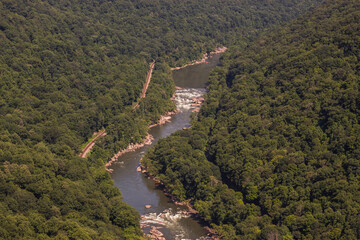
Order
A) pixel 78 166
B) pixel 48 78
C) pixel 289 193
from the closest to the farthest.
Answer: pixel 289 193 < pixel 78 166 < pixel 48 78

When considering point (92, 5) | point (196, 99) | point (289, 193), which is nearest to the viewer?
point (289, 193)

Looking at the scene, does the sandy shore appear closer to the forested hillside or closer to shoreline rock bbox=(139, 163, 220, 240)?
shoreline rock bbox=(139, 163, 220, 240)

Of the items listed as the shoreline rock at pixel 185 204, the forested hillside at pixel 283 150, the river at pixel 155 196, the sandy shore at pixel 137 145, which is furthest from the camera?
the sandy shore at pixel 137 145

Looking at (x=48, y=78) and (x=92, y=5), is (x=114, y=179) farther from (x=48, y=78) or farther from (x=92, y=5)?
(x=92, y=5)

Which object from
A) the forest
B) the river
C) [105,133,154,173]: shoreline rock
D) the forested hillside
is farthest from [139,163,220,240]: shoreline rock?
the forest

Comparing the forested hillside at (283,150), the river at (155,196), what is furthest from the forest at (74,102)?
the forested hillside at (283,150)

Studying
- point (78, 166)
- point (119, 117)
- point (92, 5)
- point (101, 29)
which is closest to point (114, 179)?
point (78, 166)

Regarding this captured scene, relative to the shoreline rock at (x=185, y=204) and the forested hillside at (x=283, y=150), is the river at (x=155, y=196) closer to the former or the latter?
the shoreline rock at (x=185, y=204)
